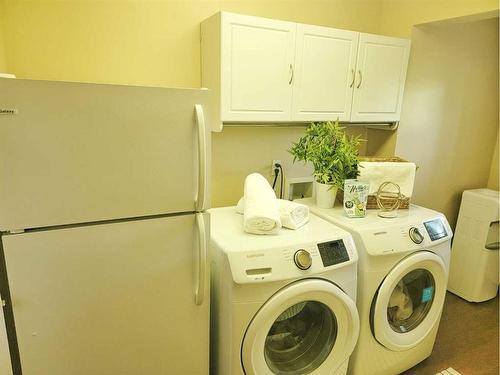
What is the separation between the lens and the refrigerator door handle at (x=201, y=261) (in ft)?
4.42

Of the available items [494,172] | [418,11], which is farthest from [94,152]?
[494,172]

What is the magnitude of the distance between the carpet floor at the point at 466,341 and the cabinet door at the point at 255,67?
1884 millimetres

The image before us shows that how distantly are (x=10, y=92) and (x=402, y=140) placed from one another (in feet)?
8.16

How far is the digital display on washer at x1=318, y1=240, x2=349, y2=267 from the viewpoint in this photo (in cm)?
157

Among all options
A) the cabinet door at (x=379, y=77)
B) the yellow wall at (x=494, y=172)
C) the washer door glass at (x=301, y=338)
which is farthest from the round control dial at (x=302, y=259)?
the yellow wall at (x=494, y=172)

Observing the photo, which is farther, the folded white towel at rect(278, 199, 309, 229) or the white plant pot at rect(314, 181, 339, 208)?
the white plant pot at rect(314, 181, 339, 208)

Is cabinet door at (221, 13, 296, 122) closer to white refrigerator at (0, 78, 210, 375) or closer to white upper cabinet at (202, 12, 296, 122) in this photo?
white upper cabinet at (202, 12, 296, 122)

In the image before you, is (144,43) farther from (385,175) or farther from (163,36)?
(385,175)

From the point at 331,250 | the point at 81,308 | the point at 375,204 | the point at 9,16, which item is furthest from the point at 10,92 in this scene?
the point at 375,204

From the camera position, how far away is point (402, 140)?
2.60m

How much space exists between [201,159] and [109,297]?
64 cm

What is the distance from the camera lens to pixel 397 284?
1.93m

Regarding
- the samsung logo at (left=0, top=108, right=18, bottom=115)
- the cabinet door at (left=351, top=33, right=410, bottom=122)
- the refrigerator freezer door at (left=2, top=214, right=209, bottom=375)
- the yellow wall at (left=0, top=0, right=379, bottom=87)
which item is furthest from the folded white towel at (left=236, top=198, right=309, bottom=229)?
the samsung logo at (left=0, top=108, right=18, bottom=115)

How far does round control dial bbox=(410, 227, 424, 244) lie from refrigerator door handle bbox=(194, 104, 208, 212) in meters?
1.18
